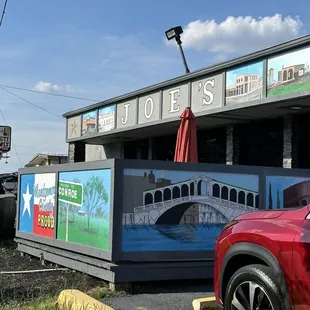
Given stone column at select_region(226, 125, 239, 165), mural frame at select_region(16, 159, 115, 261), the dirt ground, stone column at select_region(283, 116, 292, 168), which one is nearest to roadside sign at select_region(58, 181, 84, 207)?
mural frame at select_region(16, 159, 115, 261)

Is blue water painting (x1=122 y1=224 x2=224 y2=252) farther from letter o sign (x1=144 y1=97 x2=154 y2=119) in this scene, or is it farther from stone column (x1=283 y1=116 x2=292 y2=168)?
letter o sign (x1=144 y1=97 x2=154 y2=119)

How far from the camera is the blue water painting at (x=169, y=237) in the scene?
723 centimetres

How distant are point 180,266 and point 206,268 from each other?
418 millimetres

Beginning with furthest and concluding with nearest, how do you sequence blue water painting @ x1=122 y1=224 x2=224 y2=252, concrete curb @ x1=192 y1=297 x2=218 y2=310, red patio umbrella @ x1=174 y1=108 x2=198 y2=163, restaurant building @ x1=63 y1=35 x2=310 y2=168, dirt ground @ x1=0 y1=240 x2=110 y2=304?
1. restaurant building @ x1=63 y1=35 x2=310 y2=168
2. red patio umbrella @ x1=174 y1=108 x2=198 y2=163
3. blue water painting @ x1=122 y1=224 x2=224 y2=252
4. dirt ground @ x1=0 y1=240 x2=110 y2=304
5. concrete curb @ x1=192 y1=297 x2=218 y2=310

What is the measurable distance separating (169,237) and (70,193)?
196cm

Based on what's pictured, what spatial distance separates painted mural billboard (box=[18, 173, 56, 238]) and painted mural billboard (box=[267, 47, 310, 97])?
5.70 m

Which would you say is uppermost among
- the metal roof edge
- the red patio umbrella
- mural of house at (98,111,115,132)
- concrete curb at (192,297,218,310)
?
the metal roof edge

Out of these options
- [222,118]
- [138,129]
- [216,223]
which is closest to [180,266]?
[216,223]

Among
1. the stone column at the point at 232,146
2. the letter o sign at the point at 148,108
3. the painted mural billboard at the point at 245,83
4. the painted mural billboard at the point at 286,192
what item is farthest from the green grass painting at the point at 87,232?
the letter o sign at the point at 148,108

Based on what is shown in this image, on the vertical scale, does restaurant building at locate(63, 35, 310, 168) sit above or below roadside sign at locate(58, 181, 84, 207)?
above

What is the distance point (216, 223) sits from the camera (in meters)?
7.84

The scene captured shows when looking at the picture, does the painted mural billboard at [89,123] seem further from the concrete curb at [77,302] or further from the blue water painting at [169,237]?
the concrete curb at [77,302]

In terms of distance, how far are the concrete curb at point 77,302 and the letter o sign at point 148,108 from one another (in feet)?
37.9

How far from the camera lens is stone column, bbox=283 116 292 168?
1416 cm
